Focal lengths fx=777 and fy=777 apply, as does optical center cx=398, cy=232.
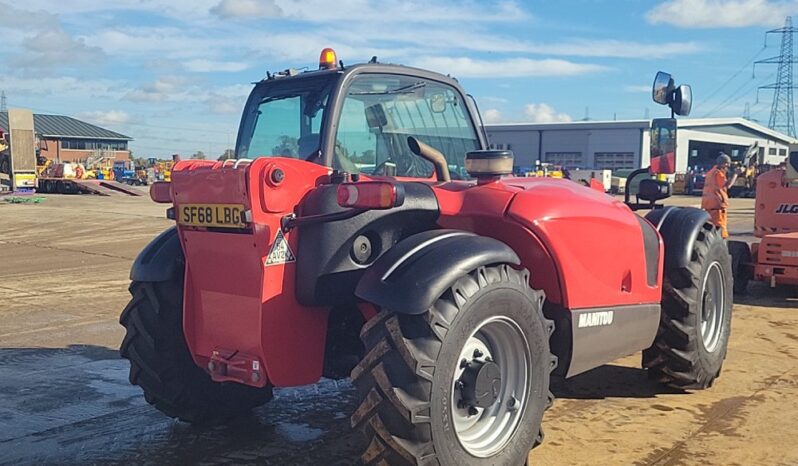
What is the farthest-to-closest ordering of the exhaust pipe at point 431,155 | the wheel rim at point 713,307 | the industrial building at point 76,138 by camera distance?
the industrial building at point 76,138
the wheel rim at point 713,307
the exhaust pipe at point 431,155

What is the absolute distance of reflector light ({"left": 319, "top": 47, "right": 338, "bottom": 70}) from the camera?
4.18 meters

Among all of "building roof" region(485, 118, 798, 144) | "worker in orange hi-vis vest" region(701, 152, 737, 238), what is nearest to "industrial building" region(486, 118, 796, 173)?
"building roof" region(485, 118, 798, 144)

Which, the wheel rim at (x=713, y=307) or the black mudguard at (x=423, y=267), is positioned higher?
the black mudguard at (x=423, y=267)

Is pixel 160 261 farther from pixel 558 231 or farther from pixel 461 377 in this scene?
pixel 558 231

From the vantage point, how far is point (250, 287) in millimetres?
3445

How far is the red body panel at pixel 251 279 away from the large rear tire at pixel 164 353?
1.23ft

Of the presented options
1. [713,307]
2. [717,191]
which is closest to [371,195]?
[713,307]

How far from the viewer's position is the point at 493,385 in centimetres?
347

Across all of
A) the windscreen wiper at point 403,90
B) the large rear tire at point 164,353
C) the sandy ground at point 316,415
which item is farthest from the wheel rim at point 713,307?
the large rear tire at point 164,353

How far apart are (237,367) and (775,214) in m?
8.33

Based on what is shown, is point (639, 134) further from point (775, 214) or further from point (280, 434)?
point (280, 434)

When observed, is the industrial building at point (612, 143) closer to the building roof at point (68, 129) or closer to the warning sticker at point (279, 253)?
the building roof at point (68, 129)

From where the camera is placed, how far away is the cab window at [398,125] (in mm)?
4043

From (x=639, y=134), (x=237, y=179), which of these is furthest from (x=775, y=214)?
(x=639, y=134)
